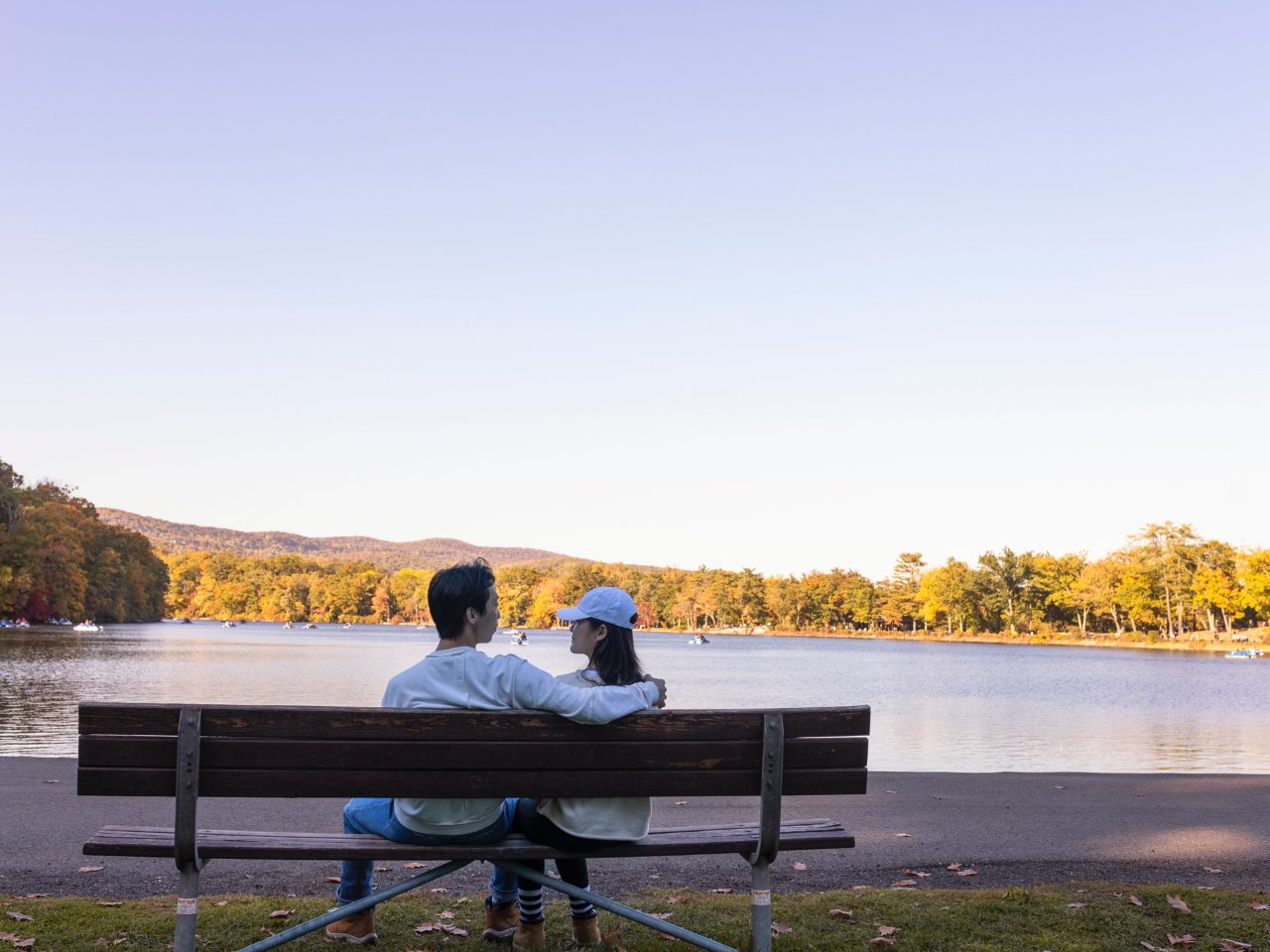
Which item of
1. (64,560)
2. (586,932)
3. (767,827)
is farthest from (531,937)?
(64,560)

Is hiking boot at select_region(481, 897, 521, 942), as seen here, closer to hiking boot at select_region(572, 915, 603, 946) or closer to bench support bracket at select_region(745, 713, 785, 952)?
hiking boot at select_region(572, 915, 603, 946)

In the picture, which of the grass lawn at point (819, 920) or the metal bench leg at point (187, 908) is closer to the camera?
the metal bench leg at point (187, 908)

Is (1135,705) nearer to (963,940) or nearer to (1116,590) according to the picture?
(963,940)

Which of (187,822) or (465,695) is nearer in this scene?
(187,822)

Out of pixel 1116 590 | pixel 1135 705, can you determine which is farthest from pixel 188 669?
pixel 1116 590

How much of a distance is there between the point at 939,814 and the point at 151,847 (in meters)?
7.27

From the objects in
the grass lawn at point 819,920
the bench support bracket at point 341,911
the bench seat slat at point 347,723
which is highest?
the bench seat slat at point 347,723

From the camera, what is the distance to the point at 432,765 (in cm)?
406

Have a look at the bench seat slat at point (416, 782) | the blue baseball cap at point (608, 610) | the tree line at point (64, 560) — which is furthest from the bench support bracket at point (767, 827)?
the tree line at point (64, 560)

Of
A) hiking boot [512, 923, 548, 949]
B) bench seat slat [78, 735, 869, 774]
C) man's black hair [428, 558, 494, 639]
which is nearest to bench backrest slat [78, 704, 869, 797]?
bench seat slat [78, 735, 869, 774]

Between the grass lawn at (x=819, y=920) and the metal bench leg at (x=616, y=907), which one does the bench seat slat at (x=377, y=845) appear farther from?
the grass lawn at (x=819, y=920)

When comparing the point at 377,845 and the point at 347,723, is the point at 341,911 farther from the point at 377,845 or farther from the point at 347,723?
the point at 347,723

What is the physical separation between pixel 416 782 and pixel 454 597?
74 centimetres

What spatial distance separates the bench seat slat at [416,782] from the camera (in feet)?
13.1
